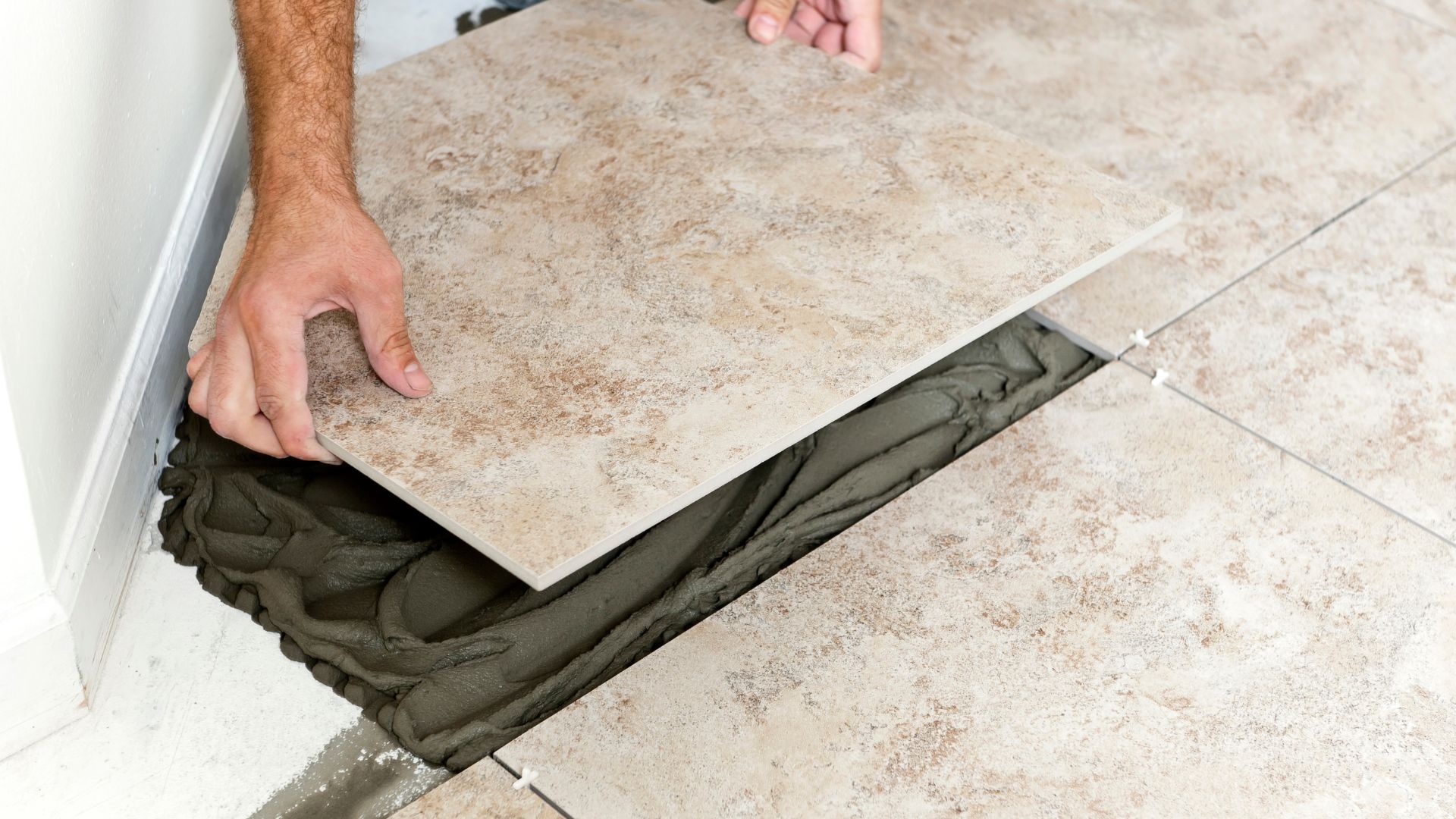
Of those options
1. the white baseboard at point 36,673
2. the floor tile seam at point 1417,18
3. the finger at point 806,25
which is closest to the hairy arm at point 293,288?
the white baseboard at point 36,673

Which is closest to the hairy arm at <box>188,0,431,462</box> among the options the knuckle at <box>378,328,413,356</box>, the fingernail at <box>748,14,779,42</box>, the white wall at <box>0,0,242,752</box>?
the knuckle at <box>378,328,413,356</box>

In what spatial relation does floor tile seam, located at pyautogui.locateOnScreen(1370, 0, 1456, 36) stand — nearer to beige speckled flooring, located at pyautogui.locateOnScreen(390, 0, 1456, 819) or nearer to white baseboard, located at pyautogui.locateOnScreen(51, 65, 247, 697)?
beige speckled flooring, located at pyautogui.locateOnScreen(390, 0, 1456, 819)

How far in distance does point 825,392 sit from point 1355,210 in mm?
1638

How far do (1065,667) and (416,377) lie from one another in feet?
3.19

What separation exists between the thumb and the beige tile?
10.2ft

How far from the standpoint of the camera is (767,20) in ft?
8.20

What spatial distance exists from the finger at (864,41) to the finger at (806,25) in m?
0.07

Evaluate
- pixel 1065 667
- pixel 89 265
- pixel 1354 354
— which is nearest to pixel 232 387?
pixel 89 265

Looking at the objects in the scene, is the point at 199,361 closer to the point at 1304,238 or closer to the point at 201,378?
the point at 201,378

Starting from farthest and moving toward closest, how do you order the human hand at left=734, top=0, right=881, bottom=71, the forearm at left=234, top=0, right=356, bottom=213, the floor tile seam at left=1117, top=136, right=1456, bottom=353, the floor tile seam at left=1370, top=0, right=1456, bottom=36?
the floor tile seam at left=1370, top=0, right=1456, bottom=36
the human hand at left=734, top=0, right=881, bottom=71
the floor tile seam at left=1117, top=136, right=1456, bottom=353
the forearm at left=234, top=0, right=356, bottom=213

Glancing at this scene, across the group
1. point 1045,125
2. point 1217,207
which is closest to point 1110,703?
point 1217,207

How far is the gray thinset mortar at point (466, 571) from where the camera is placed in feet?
5.65

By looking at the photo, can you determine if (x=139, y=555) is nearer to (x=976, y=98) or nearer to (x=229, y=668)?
(x=229, y=668)

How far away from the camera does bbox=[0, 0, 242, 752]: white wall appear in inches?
60.3
